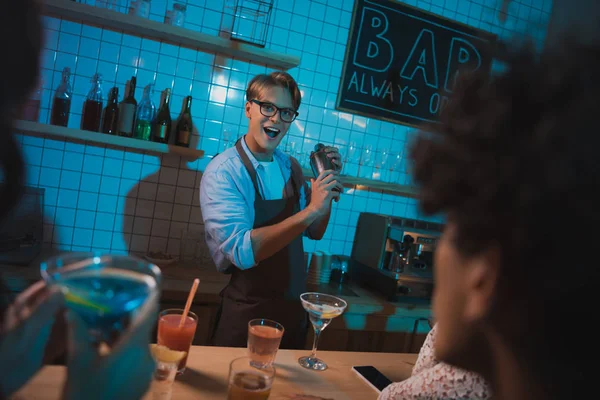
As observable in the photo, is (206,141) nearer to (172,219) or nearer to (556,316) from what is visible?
(172,219)

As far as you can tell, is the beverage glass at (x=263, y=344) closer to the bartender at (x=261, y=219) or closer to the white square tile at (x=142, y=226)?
the bartender at (x=261, y=219)

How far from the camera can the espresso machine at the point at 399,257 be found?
2938 millimetres

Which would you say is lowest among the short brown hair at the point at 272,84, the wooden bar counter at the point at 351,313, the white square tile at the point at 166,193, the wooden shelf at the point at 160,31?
the wooden bar counter at the point at 351,313

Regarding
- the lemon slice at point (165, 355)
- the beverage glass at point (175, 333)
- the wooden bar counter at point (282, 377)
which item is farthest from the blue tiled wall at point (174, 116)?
the lemon slice at point (165, 355)

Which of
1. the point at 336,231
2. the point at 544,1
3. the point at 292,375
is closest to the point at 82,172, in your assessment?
the point at 336,231

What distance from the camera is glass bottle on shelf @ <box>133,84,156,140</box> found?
2.71m

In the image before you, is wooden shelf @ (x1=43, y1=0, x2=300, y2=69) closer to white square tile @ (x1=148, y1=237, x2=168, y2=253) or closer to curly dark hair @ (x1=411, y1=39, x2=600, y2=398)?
white square tile @ (x1=148, y1=237, x2=168, y2=253)

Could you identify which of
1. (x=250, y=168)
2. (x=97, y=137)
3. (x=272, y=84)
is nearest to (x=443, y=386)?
(x=250, y=168)

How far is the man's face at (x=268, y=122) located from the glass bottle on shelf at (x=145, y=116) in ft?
2.61

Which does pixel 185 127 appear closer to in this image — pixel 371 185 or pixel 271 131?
pixel 271 131

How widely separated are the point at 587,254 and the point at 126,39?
285cm

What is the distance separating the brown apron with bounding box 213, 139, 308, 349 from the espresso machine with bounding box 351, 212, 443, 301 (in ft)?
2.98

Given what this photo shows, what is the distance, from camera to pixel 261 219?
2.18 metres

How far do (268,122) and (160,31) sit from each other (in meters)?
0.96
